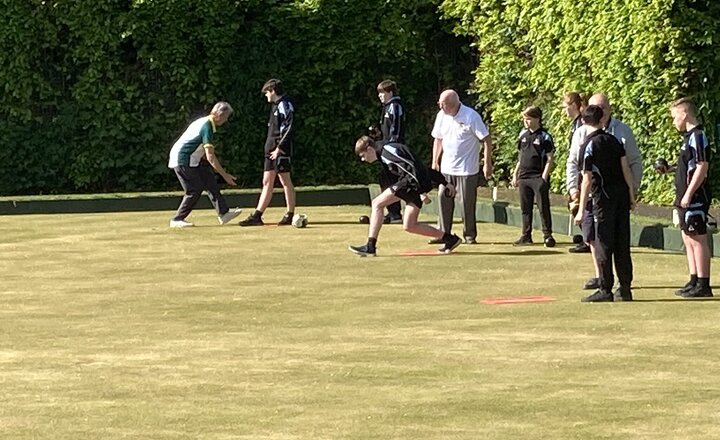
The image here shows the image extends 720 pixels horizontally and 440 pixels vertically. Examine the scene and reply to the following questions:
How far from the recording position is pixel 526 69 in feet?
75.2

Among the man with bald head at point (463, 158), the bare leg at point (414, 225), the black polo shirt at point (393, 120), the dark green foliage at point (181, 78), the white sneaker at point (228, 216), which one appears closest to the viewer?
the bare leg at point (414, 225)

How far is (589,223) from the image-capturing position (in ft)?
41.2

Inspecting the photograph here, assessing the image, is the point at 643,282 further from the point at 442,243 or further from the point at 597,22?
the point at 597,22

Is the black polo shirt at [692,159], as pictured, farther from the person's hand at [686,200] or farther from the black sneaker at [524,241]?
the black sneaker at [524,241]

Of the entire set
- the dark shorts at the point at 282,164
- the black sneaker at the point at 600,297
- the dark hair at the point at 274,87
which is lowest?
the black sneaker at the point at 600,297

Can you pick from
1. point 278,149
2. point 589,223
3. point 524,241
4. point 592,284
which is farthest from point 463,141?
point 589,223

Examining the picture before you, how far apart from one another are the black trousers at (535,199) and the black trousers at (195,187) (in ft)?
14.4

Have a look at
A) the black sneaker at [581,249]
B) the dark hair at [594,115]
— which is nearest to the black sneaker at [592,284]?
the dark hair at [594,115]

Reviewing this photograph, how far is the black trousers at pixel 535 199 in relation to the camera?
17.0 meters

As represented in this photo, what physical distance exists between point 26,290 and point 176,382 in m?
5.02

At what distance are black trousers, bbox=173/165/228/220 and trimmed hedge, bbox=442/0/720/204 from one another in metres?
4.06

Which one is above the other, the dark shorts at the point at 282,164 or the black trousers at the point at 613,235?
the dark shorts at the point at 282,164

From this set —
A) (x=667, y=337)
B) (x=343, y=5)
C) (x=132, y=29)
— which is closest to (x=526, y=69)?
(x=343, y=5)

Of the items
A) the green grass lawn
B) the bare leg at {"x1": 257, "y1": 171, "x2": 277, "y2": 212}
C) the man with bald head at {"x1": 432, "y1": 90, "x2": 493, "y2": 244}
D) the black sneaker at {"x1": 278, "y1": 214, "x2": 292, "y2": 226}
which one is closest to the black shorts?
the green grass lawn
